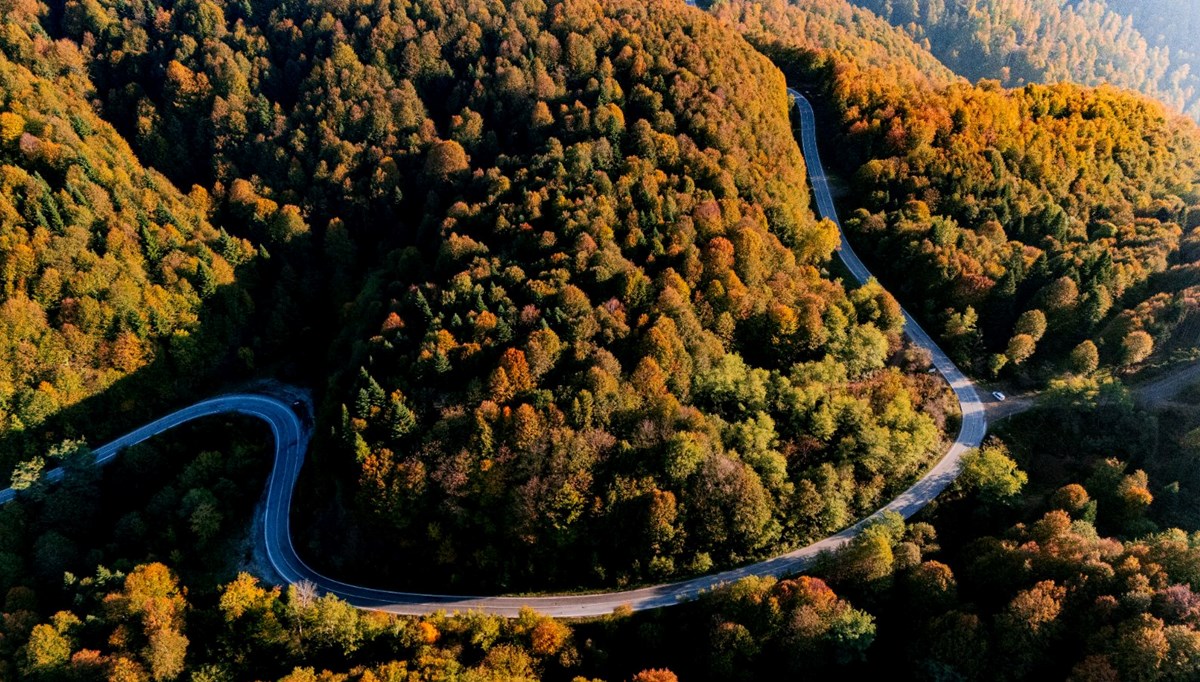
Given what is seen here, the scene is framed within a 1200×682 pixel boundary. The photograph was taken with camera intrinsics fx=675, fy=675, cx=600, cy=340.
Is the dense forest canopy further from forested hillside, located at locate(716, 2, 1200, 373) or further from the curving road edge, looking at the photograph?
the curving road edge

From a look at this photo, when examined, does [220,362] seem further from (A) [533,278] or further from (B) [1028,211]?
(B) [1028,211]

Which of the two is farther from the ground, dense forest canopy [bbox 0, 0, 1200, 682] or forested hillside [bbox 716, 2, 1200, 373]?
forested hillside [bbox 716, 2, 1200, 373]

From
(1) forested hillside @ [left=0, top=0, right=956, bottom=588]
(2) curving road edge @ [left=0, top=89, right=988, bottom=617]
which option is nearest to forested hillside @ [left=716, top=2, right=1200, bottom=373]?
(2) curving road edge @ [left=0, top=89, right=988, bottom=617]

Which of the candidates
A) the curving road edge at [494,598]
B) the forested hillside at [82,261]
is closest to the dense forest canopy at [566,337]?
the forested hillside at [82,261]

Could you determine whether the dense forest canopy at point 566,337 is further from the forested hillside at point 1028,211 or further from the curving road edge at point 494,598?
the curving road edge at point 494,598


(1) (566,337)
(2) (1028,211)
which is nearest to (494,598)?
(1) (566,337)
